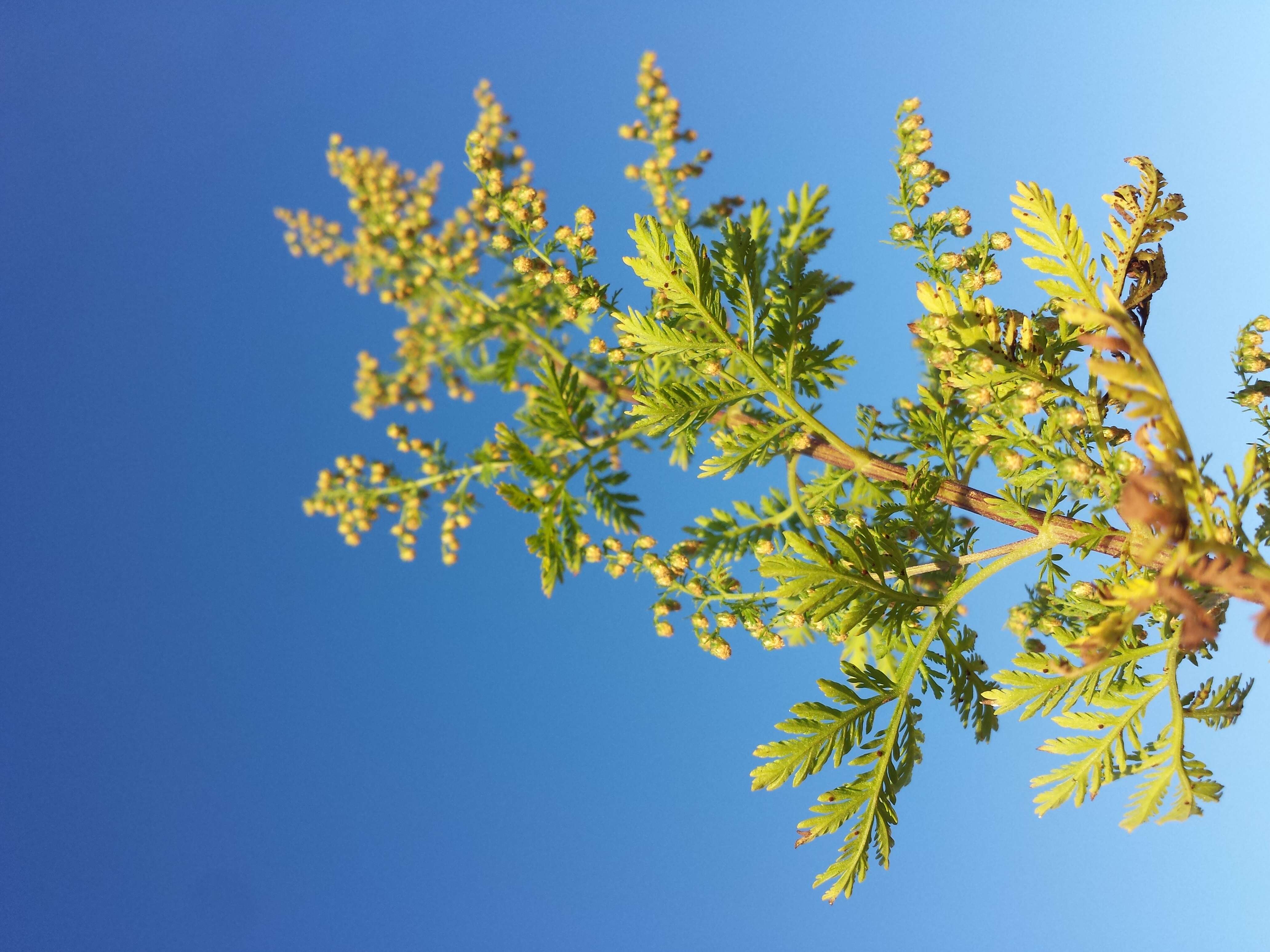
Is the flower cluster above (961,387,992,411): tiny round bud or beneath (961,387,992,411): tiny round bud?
above

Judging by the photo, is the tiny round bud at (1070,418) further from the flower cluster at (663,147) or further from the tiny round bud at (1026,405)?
the flower cluster at (663,147)

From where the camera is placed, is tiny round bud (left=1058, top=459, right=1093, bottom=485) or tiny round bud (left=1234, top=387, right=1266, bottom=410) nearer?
tiny round bud (left=1058, top=459, right=1093, bottom=485)

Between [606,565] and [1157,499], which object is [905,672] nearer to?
[1157,499]

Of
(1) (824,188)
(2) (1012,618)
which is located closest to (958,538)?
(2) (1012,618)

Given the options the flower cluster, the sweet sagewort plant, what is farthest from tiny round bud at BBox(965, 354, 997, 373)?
the flower cluster

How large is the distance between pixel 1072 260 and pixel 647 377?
1364 millimetres

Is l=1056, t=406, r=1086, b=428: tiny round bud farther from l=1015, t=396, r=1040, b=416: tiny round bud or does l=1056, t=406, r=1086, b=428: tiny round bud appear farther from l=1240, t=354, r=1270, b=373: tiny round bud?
l=1240, t=354, r=1270, b=373: tiny round bud

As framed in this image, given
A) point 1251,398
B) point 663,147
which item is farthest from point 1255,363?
A: point 663,147

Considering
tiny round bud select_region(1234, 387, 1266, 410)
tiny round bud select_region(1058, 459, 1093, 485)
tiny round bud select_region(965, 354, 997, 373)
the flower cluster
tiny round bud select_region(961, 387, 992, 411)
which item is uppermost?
the flower cluster

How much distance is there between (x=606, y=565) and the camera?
2879mm

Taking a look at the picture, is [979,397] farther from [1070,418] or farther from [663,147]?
[663,147]

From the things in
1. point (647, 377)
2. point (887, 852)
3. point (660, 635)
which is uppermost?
point (647, 377)

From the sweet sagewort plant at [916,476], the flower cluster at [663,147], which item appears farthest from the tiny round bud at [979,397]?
the flower cluster at [663,147]

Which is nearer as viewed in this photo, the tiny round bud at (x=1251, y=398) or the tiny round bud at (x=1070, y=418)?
the tiny round bud at (x=1070, y=418)
